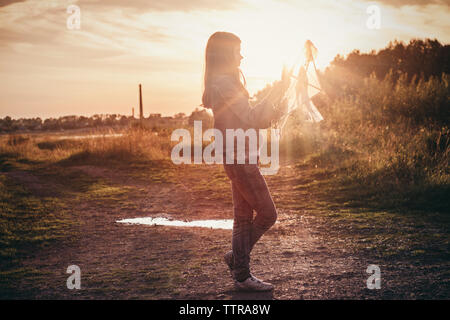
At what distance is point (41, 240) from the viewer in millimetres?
5805

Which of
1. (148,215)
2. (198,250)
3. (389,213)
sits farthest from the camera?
(148,215)

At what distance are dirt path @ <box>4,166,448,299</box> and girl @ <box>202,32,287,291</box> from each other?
15.4 inches

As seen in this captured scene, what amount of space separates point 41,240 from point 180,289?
299 centimetres

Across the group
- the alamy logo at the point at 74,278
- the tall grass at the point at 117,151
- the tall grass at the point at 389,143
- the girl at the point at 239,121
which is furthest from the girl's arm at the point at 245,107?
the tall grass at the point at 117,151

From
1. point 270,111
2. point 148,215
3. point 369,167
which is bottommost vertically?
point 148,215

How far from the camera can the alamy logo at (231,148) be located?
332 cm

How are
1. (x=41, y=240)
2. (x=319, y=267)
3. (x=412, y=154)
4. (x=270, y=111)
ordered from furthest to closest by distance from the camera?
1. (x=412, y=154)
2. (x=41, y=240)
3. (x=319, y=267)
4. (x=270, y=111)

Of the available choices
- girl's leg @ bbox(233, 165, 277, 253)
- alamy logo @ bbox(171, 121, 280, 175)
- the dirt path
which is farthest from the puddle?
girl's leg @ bbox(233, 165, 277, 253)

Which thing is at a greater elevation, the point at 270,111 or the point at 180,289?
the point at 270,111

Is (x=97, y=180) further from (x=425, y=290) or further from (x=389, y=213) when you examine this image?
(x=425, y=290)

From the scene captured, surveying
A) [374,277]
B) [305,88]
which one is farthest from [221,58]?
[374,277]

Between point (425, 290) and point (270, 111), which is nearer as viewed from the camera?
point (270, 111)

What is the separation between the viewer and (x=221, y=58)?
11.2 feet

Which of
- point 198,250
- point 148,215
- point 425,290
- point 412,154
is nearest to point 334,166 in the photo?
point 412,154
